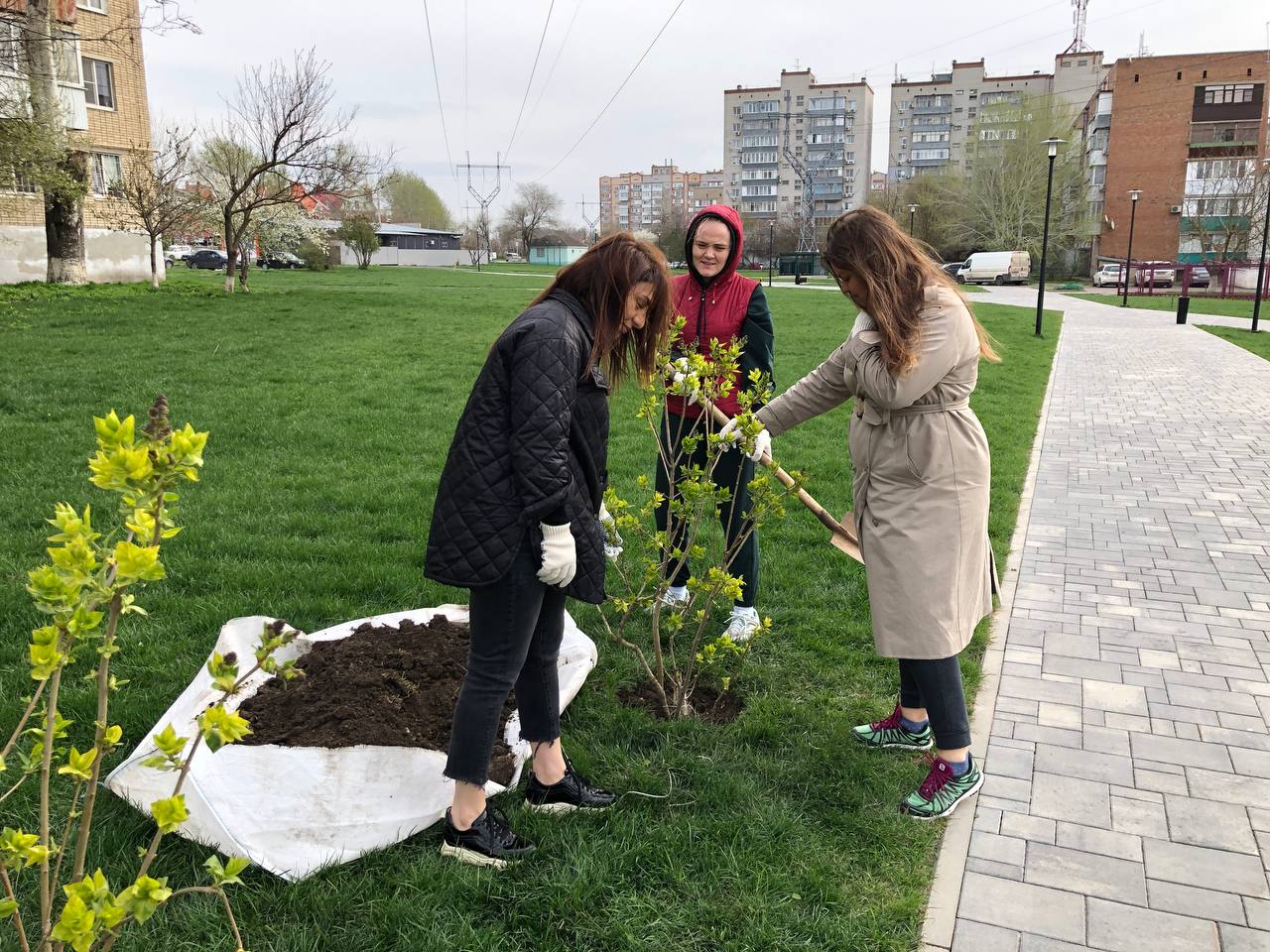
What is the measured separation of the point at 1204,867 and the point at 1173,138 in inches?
2794

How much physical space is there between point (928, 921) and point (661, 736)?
121 cm

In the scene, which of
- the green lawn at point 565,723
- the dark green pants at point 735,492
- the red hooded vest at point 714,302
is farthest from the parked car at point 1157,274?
the red hooded vest at point 714,302

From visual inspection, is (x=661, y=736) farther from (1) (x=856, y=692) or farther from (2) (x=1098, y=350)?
(2) (x=1098, y=350)

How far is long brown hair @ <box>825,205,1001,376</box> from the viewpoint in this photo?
290 cm

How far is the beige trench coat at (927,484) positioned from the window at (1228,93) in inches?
2829

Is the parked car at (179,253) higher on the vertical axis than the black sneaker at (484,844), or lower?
higher

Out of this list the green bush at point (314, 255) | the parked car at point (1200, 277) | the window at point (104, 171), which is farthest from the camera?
the green bush at point (314, 255)

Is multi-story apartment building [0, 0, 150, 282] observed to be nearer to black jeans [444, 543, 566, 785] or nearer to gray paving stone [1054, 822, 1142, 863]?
black jeans [444, 543, 566, 785]

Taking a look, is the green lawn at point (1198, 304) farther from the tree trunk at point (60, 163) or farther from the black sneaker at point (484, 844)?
the tree trunk at point (60, 163)

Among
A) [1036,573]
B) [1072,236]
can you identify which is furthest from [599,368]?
[1072,236]

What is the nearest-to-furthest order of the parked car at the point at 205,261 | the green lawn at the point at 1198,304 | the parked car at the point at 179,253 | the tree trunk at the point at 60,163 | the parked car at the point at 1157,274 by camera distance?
1. the tree trunk at the point at 60,163
2. the green lawn at the point at 1198,304
3. the parked car at the point at 1157,274
4. the parked car at the point at 179,253
5. the parked car at the point at 205,261

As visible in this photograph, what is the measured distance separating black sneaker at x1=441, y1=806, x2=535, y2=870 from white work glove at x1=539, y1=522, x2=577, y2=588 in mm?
826

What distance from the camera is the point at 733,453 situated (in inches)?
172

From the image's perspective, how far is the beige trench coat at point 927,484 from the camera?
2.94m
